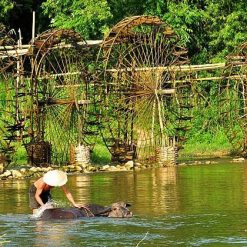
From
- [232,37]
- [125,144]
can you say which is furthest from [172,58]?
[232,37]

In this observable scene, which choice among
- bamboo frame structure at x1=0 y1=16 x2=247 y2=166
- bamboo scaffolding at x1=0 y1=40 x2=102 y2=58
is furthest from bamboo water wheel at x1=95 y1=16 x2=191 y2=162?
bamboo scaffolding at x1=0 y1=40 x2=102 y2=58

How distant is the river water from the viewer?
12.4m

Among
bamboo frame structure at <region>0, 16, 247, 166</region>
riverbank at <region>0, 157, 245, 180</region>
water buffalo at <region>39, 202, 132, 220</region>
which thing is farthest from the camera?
bamboo frame structure at <region>0, 16, 247, 166</region>

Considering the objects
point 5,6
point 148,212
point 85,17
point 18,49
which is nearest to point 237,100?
point 18,49

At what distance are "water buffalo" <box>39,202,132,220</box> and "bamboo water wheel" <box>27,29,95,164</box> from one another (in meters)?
9.79

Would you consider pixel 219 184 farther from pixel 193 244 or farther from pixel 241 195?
pixel 193 244

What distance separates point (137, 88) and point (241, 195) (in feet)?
28.5

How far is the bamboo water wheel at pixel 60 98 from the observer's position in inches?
963

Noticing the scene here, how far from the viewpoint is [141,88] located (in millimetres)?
25328

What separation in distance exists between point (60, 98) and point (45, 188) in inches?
431

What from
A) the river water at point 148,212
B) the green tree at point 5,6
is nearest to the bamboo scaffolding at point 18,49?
the river water at point 148,212

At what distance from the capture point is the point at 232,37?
3262 centimetres

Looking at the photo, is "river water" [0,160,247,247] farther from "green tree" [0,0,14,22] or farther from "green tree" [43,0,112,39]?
"green tree" [0,0,14,22]

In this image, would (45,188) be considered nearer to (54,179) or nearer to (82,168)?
(54,179)
